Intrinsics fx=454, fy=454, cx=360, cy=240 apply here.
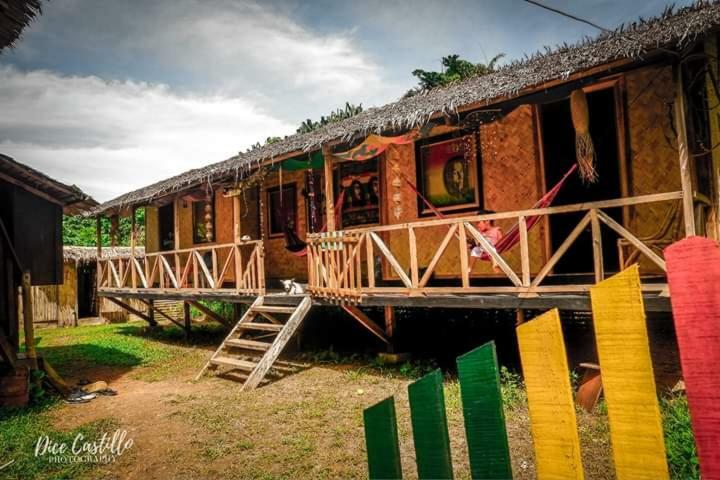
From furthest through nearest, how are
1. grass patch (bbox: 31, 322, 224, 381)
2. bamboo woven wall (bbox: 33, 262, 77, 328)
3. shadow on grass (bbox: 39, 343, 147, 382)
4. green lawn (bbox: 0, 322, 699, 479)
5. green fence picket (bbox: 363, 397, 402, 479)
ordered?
bamboo woven wall (bbox: 33, 262, 77, 328) → grass patch (bbox: 31, 322, 224, 381) → shadow on grass (bbox: 39, 343, 147, 382) → green lawn (bbox: 0, 322, 699, 479) → green fence picket (bbox: 363, 397, 402, 479)

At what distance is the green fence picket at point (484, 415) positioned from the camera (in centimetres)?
92

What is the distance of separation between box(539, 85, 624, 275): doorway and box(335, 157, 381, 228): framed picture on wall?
302cm

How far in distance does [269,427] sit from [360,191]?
17.3ft

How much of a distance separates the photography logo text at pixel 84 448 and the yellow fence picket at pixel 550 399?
4.02m

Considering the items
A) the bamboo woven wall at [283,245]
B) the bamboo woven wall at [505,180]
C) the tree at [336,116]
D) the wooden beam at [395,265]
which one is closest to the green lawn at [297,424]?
the wooden beam at [395,265]

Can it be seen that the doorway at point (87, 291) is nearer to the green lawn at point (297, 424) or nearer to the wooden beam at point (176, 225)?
the wooden beam at point (176, 225)

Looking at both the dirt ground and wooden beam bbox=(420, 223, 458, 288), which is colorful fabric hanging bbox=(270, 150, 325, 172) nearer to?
wooden beam bbox=(420, 223, 458, 288)

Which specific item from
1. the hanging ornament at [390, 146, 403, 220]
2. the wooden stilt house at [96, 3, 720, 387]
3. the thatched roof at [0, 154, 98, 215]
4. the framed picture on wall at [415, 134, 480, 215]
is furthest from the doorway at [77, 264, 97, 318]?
the framed picture on wall at [415, 134, 480, 215]

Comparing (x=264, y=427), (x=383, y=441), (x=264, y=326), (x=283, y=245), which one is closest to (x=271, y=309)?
(x=264, y=326)

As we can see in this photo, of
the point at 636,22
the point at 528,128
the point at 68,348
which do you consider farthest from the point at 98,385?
the point at 636,22

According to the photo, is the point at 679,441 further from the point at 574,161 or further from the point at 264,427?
the point at 574,161

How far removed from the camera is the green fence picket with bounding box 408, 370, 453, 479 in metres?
0.99

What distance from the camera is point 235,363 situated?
619 cm

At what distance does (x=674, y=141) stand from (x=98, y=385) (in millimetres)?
7856
